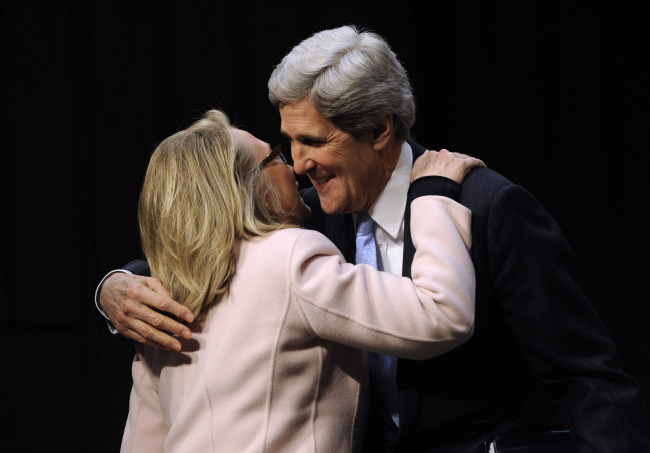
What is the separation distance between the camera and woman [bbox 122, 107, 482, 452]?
4.86ft

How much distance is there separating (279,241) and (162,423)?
1.88 feet

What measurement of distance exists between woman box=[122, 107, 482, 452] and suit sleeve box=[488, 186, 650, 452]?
0.34ft

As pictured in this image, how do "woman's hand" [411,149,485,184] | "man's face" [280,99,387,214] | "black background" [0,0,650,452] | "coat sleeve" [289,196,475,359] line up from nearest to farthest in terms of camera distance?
"coat sleeve" [289,196,475,359] < "woman's hand" [411,149,485,184] < "man's face" [280,99,387,214] < "black background" [0,0,650,452]

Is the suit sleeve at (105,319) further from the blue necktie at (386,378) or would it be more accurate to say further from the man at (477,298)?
the blue necktie at (386,378)

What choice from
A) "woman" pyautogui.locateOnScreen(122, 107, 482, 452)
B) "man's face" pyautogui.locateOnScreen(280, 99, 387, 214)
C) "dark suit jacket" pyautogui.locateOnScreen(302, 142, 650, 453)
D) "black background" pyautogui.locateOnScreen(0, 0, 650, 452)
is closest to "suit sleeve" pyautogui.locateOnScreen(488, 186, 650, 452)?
"dark suit jacket" pyautogui.locateOnScreen(302, 142, 650, 453)

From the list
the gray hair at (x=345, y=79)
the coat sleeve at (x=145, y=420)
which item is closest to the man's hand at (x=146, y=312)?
the coat sleeve at (x=145, y=420)

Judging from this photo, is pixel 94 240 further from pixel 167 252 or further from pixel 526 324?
pixel 526 324

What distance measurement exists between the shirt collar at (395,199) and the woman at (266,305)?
25cm

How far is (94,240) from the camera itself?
3408 mm

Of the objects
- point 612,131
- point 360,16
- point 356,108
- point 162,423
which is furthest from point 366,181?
point 360,16

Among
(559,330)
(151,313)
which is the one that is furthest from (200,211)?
(559,330)

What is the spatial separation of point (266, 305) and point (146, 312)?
0.29 meters

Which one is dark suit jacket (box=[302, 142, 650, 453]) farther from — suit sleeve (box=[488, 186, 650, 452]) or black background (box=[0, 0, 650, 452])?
black background (box=[0, 0, 650, 452])

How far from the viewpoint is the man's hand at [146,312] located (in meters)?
1.58
